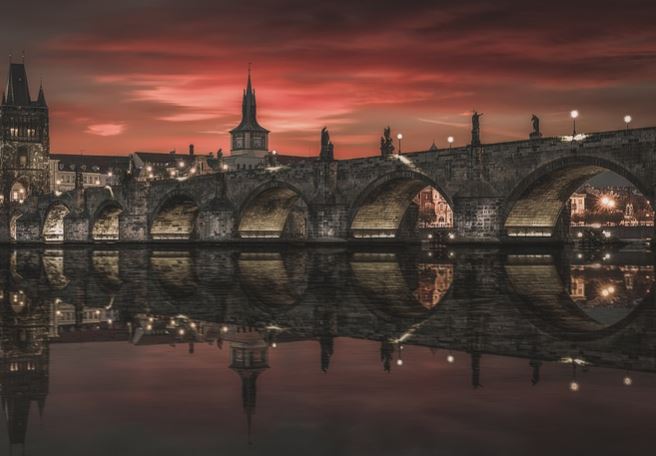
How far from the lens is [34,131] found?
504 ft

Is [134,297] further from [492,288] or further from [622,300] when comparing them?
[622,300]

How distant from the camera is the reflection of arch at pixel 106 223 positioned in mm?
102375

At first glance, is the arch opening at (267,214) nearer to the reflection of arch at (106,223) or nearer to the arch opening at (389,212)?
the arch opening at (389,212)

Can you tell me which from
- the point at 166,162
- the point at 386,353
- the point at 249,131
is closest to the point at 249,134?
the point at 249,131

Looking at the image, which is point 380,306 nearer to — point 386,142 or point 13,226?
point 386,142

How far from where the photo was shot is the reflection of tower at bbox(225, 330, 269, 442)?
26.0 feet

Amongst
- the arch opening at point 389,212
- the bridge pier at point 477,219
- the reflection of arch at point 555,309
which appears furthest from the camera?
the arch opening at point 389,212

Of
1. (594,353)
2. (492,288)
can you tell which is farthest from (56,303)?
(594,353)

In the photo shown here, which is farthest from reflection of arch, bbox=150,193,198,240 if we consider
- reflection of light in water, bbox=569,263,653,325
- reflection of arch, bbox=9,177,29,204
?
reflection of arch, bbox=9,177,29,204

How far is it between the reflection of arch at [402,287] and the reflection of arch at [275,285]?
1.74 m

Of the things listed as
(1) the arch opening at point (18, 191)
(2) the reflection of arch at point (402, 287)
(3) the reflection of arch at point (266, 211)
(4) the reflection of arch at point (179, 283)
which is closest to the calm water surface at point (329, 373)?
(2) the reflection of arch at point (402, 287)

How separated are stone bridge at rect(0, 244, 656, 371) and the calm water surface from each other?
71 mm

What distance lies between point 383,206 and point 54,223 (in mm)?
79410

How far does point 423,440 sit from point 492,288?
15214 mm
